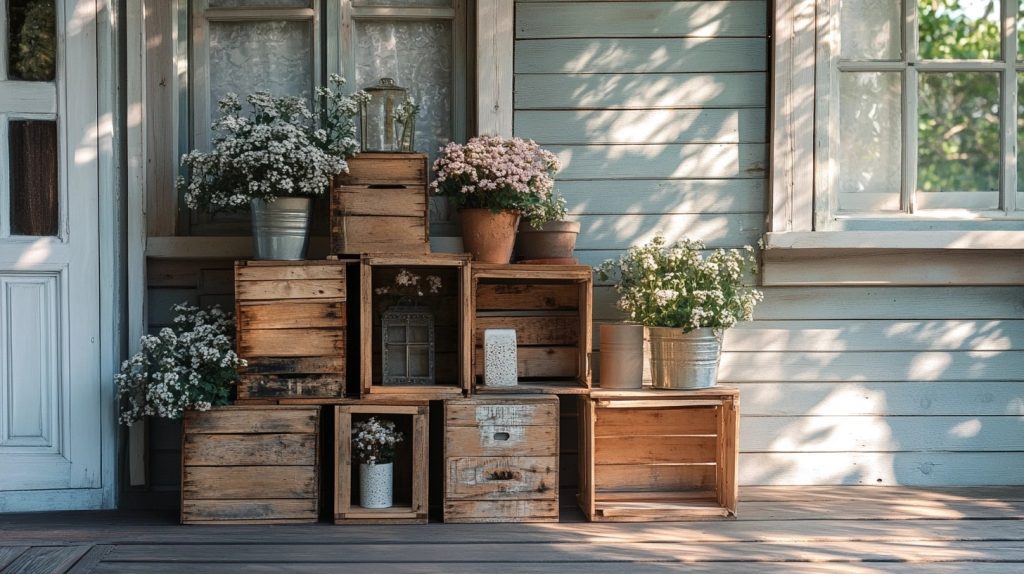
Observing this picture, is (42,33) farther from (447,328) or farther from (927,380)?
(927,380)

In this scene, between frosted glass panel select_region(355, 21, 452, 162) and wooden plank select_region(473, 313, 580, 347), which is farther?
frosted glass panel select_region(355, 21, 452, 162)

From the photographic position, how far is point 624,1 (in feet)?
12.6

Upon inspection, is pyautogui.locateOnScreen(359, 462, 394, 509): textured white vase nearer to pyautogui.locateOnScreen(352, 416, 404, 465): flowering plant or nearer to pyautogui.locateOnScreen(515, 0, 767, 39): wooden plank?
pyautogui.locateOnScreen(352, 416, 404, 465): flowering plant

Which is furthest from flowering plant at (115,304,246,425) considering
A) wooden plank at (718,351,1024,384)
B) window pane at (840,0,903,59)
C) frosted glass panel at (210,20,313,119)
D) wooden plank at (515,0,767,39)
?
window pane at (840,0,903,59)

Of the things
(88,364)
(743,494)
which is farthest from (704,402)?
(88,364)

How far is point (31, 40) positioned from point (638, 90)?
2355 mm

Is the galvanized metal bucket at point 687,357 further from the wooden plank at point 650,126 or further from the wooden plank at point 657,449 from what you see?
the wooden plank at point 650,126

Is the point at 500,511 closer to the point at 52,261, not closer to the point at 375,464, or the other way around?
the point at 375,464

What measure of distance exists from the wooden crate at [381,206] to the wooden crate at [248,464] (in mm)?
639

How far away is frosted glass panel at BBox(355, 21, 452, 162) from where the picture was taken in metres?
3.90

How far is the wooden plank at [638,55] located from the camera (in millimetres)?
3834

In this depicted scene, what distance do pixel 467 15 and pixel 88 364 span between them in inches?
79.7

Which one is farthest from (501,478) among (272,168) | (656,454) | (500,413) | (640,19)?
(640,19)

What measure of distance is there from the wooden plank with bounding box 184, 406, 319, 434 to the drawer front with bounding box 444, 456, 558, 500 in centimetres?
52
